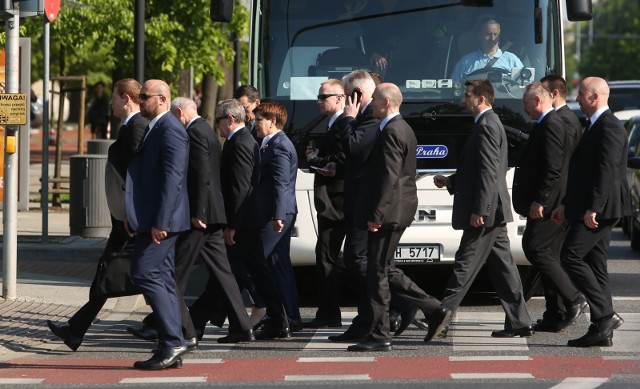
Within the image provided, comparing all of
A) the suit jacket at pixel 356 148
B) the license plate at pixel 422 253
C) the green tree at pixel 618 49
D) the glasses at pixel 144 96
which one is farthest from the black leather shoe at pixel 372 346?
the green tree at pixel 618 49

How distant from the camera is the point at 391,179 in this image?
9.38 meters

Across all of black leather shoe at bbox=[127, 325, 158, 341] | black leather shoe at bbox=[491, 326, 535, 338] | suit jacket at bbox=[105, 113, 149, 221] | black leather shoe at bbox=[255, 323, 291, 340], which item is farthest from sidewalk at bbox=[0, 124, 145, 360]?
black leather shoe at bbox=[491, 326, 535, 338]

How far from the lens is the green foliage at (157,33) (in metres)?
22.1

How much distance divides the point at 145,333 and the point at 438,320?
6.70 feet

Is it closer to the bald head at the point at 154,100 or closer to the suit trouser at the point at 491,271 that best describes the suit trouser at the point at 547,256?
the suit trouser at the point at 491,271

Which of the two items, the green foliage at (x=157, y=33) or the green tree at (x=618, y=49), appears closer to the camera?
the green foliage at (x=157, y=33)

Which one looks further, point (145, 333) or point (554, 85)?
point (554, 85)

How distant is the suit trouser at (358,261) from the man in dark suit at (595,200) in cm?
135

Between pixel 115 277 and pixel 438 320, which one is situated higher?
pixel 115 277

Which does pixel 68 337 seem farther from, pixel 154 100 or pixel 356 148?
pixel 356 148

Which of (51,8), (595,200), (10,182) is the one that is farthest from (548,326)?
(51,8)

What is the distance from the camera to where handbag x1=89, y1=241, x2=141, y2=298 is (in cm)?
947

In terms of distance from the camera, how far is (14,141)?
11.9 m

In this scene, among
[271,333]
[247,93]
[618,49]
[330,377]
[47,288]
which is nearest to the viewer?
[330,377]
